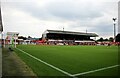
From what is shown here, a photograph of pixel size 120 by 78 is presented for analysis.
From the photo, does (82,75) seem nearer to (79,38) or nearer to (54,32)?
(54,32)

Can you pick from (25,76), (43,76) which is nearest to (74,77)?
(43,76)

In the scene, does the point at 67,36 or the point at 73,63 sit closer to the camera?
the point at 73,63

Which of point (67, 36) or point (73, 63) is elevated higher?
point (67, 36)

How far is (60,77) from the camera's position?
7305mm

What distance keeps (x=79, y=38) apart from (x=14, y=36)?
82.3m

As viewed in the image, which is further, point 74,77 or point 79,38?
point 79,38

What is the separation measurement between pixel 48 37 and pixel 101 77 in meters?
95.2

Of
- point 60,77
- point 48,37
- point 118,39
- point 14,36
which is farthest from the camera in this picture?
point 118,39

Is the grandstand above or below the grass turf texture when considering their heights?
above

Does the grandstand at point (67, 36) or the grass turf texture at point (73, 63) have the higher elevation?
the grandstand at point (67, 36)

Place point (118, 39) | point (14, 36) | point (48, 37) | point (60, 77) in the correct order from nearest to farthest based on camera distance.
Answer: point (60, 77) → point (14, 36) → point (48, 37) → point (118, 39)

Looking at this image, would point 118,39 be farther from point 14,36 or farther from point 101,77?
point 101,77

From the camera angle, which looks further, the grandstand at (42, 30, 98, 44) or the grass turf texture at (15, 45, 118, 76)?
the grandstand at (42, 30, 98, 44)

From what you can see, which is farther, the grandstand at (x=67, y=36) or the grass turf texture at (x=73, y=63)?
the grandstand at (x=67, y=36)
